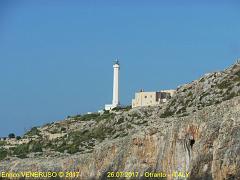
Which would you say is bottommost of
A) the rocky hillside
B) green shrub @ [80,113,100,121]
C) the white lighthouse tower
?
the rocky hillside

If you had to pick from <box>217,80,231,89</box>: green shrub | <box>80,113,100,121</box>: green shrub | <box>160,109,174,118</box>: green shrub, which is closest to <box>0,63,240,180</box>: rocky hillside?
<box>160,109,174,118</box>: green shrub

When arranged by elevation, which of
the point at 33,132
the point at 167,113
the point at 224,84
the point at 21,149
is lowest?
the point at 167,113

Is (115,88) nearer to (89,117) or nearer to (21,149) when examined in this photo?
(89,117)

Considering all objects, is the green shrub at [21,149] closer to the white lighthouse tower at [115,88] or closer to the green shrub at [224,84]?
the white lighthouse tower at [115,88]

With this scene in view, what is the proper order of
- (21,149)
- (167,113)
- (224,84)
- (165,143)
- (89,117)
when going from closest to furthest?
(165,143) < (224,84) < (167,113) < (21,149) < (89,117)

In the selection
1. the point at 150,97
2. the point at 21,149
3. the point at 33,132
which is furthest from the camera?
the point at 33,132

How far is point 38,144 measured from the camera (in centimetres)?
11600

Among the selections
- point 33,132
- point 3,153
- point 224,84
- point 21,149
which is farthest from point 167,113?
point 33,132

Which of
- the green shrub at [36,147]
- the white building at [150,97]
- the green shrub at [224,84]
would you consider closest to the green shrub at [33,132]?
the green shrub at [36,147]

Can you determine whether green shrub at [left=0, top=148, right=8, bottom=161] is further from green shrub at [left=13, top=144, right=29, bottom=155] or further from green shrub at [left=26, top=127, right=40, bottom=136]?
green shrub at [left=26, top=127, right=40, bottom=136]

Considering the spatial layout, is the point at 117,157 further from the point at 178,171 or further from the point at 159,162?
the point at 178,171

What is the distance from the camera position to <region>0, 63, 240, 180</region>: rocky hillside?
5175 centimetres

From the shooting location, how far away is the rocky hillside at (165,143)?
2037 inches

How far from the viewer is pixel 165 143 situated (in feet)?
204
